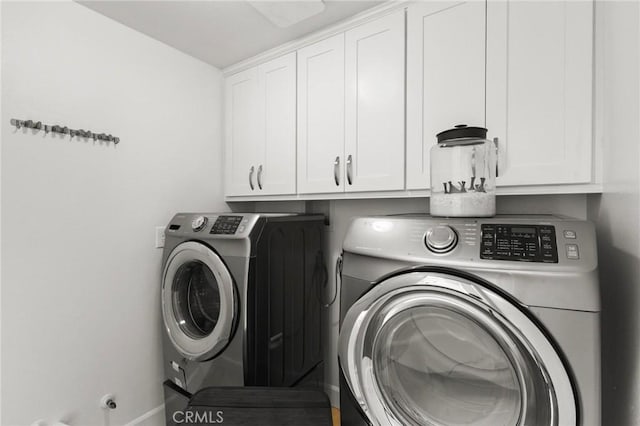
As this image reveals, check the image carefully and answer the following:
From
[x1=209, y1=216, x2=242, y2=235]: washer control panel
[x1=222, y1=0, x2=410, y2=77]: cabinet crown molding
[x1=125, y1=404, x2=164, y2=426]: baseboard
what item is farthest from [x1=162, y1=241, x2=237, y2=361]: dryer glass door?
[x1=222, y1=0, x2=410, y2=77]: cabinet crown molding

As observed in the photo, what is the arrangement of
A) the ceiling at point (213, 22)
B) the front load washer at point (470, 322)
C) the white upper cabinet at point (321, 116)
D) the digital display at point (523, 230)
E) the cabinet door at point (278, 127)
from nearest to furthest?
1. the front load washer at point (470, 322)
2. the digital display at point (523, 230)
3. the ceiling at point (213, 22)
4. the white upper cabinet at point (321, 116)
5. the cabinet door at point (278, 127)

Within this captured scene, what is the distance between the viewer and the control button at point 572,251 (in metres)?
0.76

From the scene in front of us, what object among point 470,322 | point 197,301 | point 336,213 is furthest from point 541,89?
point 197,301

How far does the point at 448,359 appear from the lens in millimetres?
964

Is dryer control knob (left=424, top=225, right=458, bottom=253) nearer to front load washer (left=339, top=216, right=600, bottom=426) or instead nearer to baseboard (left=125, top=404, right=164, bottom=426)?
front load washer (left=339, top=216, right=600, bottom=426)

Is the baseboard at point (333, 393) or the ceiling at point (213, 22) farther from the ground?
the ceiling at point (213, 22)

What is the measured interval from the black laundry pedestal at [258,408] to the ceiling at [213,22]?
1.79 meters

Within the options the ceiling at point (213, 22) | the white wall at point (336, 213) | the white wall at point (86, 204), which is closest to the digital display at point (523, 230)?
the white wall at point (336, 213)

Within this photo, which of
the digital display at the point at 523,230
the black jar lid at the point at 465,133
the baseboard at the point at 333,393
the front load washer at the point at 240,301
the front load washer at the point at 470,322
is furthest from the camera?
the baseboard at the point at 333,393

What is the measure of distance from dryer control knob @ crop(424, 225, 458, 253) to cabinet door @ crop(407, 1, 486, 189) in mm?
516

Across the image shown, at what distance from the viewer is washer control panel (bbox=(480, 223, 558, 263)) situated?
791 millimetres

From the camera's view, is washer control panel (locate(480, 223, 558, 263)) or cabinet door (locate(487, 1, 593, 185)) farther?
cabinet door (locate(487, 1, 593, 185))

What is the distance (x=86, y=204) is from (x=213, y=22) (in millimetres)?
1193

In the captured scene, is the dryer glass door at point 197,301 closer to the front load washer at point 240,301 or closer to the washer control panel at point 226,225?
the front load washer at point 240,301
